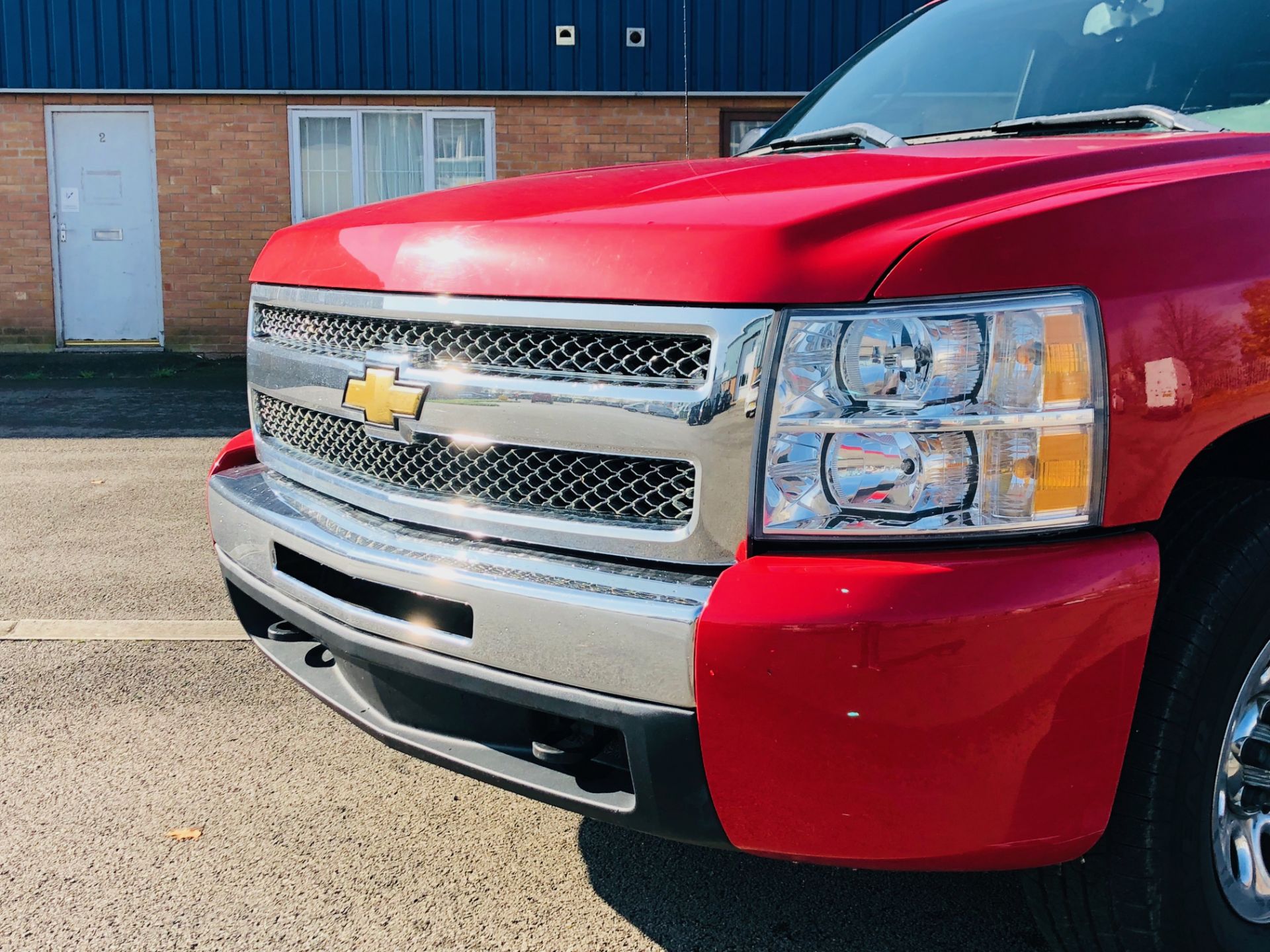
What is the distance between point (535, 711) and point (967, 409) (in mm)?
824

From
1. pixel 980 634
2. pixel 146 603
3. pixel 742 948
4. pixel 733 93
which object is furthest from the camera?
pixel 733 93

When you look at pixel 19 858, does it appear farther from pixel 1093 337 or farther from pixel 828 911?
pixel 1093 337

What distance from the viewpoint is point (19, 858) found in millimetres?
2457

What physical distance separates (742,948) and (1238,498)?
1164 millimetres

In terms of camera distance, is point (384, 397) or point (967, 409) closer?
point (967, 409)

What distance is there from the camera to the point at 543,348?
1824 mm

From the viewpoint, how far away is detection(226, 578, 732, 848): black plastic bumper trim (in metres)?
1.66

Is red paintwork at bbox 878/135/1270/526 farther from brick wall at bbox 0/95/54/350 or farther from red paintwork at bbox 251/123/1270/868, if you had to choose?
brick wall at bbox 0/95/54/350

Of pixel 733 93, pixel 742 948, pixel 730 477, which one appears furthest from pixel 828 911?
pixel 733 93

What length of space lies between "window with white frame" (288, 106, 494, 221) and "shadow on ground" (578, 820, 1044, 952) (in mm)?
10513

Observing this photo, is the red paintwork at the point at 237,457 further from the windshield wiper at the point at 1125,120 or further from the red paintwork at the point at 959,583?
the windshield wiper at the point at 1125,120

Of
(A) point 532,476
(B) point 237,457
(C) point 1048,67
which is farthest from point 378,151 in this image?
(A) point 532,476

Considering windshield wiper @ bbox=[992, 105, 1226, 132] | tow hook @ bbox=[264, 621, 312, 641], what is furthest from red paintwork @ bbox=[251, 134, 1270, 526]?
tow hook @ bbox=[264, 621, 312, 641]

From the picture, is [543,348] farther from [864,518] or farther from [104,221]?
[104,221]
